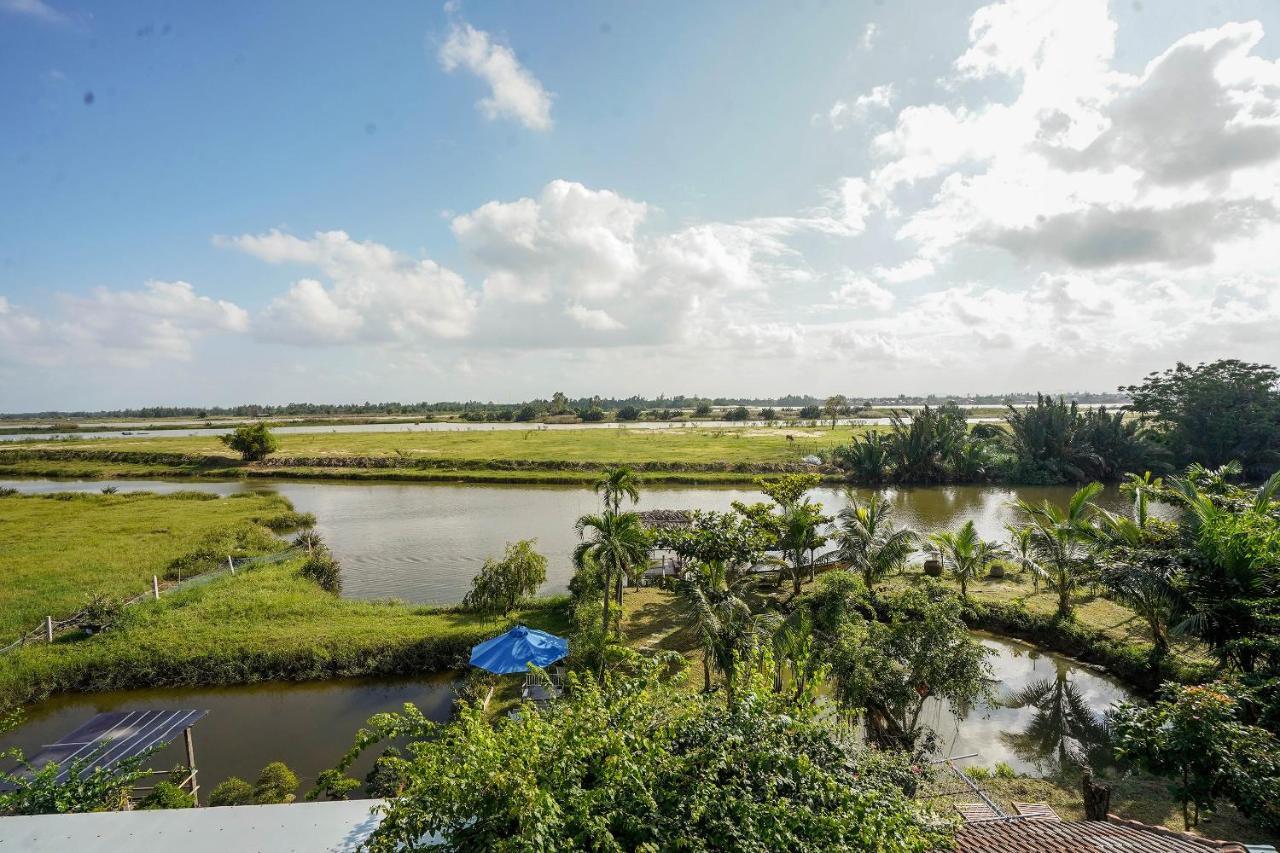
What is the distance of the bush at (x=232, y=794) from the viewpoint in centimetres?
1088

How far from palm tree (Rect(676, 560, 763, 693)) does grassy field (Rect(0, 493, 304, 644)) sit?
2155 centimetres

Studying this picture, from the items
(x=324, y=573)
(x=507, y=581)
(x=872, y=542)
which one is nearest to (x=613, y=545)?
(x=507, y=581)

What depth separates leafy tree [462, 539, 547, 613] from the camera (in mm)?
19250

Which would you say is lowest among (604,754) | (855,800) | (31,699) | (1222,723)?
(31,699)

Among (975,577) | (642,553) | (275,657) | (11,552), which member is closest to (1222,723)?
(642,553)

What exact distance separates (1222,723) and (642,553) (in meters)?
12.6

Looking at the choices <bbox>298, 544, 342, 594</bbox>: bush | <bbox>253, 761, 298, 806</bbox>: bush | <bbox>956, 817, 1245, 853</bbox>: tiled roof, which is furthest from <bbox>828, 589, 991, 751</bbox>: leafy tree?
<bbox>298, 544, 342, 594</bbox>: bush

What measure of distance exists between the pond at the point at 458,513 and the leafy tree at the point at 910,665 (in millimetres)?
14845

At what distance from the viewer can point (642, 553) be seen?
58.1 feet

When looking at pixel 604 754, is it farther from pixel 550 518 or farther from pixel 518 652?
pixel 550 518

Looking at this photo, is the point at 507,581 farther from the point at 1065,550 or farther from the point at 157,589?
the point at 1065,550

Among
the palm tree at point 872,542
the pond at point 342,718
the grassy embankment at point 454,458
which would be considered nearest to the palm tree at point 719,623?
the pond at point 342,718

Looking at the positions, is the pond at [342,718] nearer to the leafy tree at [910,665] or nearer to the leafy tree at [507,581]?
the leafy tree at [910,665]

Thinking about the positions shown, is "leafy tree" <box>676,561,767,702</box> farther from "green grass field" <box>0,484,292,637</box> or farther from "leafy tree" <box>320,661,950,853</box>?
"green grass field" <box>0,484,292,637</box>
